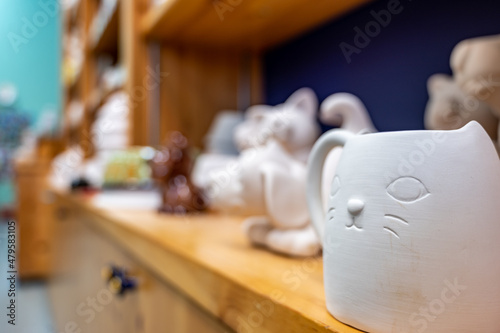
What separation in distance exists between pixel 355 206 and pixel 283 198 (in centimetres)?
29

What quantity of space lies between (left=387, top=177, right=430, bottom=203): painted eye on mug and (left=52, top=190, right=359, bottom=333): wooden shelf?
11cm

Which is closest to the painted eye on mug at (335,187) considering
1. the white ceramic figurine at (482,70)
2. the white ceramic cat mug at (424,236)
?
the white ceramic cat mug at (424,236)

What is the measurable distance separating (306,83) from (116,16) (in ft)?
4.06

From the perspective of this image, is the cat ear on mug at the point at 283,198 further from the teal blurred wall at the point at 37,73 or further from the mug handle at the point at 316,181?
the teal blurred wall at the point at 37,73

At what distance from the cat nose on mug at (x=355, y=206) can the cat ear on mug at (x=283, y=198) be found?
0.89ft

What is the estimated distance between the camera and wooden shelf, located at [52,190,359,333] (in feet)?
1.28

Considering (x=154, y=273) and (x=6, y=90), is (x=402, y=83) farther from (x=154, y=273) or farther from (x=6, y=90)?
(x=6, y=90)

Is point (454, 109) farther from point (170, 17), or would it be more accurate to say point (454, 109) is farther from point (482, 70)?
point (170, 17)

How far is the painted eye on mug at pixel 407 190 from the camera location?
0.32 metres

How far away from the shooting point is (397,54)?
90cm

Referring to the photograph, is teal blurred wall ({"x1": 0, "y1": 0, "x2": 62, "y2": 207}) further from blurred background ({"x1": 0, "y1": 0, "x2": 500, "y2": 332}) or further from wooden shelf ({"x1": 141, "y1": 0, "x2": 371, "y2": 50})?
wooden shelf ({"x1": 141, "y1": 0, "x2": 371, "y2": 50})

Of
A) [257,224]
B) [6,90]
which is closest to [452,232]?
[257,224]

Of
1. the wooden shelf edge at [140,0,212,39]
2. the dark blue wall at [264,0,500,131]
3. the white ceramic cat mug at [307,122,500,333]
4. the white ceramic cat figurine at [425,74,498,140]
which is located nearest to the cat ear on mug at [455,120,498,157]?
the white ceramic cat mug at [307,122,500,333]

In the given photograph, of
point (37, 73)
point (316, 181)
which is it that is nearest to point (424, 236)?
point (316, 181)
